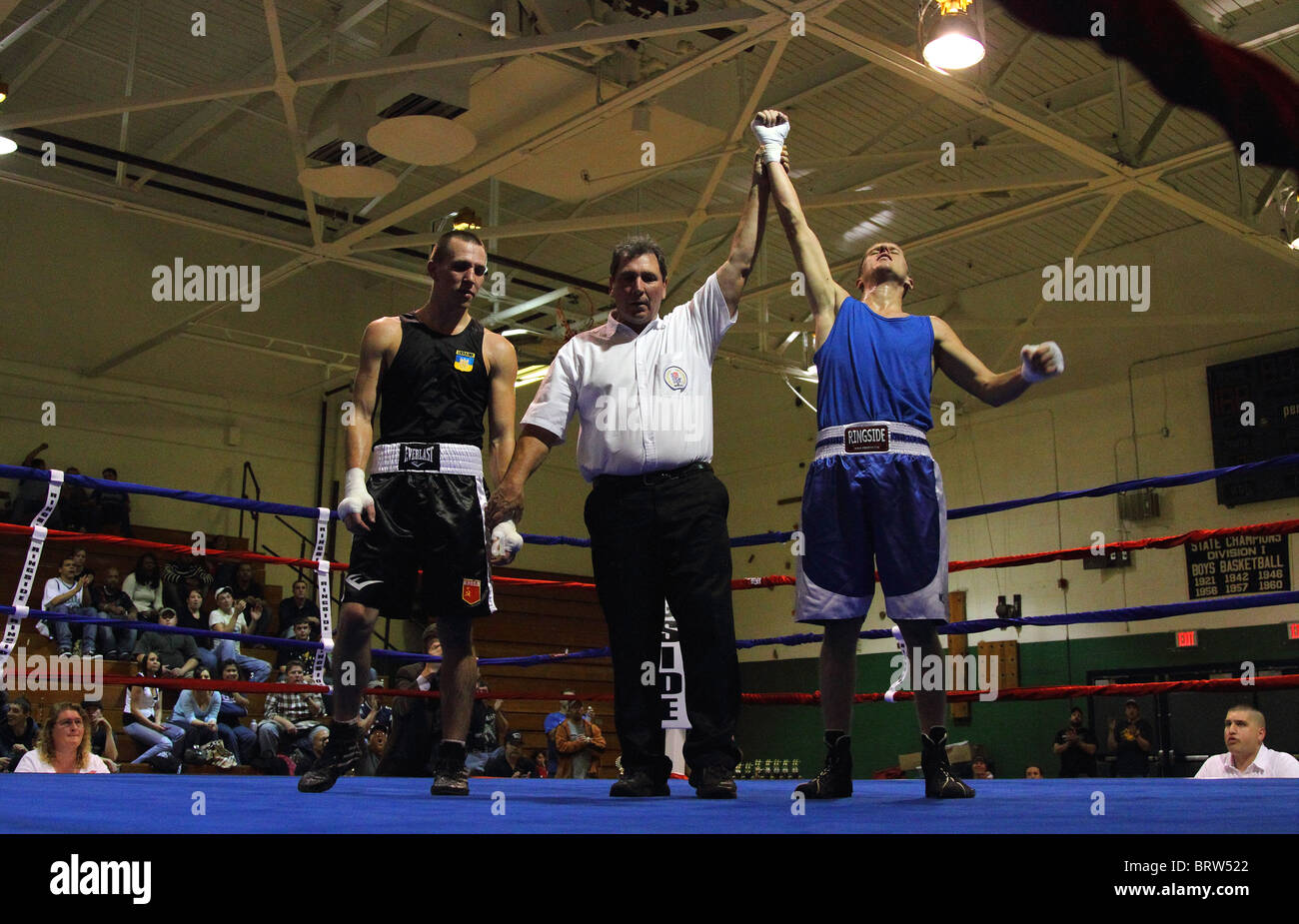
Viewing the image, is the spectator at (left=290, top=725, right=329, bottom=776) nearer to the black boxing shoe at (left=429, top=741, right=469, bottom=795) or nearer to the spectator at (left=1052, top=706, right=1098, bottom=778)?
the black boxing shoe at (left=429, top=741, right=469, bottom=795)

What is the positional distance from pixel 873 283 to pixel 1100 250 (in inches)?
393

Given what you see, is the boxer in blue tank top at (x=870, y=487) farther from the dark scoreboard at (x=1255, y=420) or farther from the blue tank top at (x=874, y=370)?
the dark scoreboard at (x=1255, y=420)

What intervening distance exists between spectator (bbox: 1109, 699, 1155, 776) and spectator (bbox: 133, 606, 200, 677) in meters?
7.46

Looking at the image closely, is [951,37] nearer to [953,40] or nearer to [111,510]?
[953,40]

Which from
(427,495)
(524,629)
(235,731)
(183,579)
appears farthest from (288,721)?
(427,495)

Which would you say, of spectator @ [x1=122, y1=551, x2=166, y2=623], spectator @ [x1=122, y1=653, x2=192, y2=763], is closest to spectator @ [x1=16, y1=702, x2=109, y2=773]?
spectator @ [x1=122, y1=653, x2=192, y2=763]

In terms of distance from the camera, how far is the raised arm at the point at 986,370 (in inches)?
88.4

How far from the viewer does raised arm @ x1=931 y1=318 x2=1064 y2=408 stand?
7.37 ft

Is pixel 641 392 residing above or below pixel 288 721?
above

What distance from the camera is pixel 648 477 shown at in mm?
2574

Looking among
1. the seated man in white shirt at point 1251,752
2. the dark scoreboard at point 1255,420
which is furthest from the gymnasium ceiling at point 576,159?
the seated man in white shirt at point 1251,752

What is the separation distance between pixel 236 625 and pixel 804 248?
8208 millimetres
